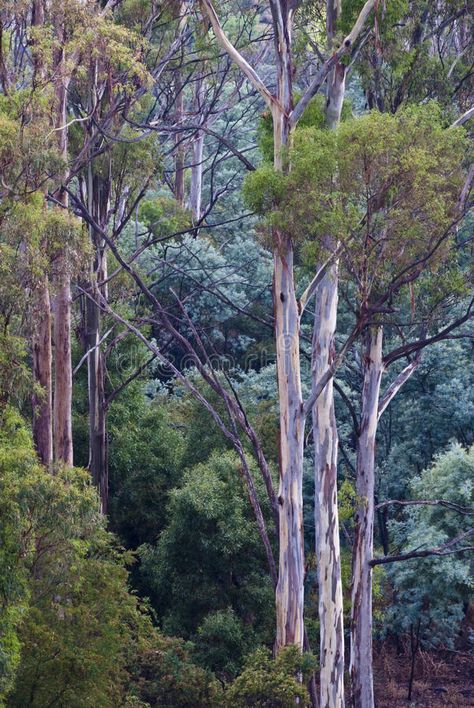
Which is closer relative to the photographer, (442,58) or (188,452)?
(442,58)

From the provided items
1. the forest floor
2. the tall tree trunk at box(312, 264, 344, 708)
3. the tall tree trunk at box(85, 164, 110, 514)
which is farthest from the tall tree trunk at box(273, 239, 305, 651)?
the forest floor

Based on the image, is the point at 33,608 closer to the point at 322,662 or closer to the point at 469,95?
the point at 322,662

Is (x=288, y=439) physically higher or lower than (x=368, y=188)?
lower

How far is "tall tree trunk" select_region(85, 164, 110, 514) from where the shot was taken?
16891 mm

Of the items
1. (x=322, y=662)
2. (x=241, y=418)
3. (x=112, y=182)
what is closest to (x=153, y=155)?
(x=112, y=182)

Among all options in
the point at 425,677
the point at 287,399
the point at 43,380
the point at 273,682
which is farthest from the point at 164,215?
the point at 273,682

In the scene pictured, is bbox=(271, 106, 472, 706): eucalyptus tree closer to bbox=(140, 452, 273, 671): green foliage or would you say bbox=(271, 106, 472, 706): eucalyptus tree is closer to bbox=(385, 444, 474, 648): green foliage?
bbox=(140, 452, 273, 671): green foliage

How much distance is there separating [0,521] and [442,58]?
9.06 meters

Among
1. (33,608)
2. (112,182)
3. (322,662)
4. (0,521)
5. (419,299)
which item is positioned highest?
(112,182)

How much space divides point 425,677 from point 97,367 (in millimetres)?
7511

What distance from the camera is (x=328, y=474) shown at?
1334cm

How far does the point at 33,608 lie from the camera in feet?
35.2

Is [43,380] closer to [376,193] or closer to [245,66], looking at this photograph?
[245,66]

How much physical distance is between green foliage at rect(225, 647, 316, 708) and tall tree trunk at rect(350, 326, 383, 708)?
2785 millimetres
